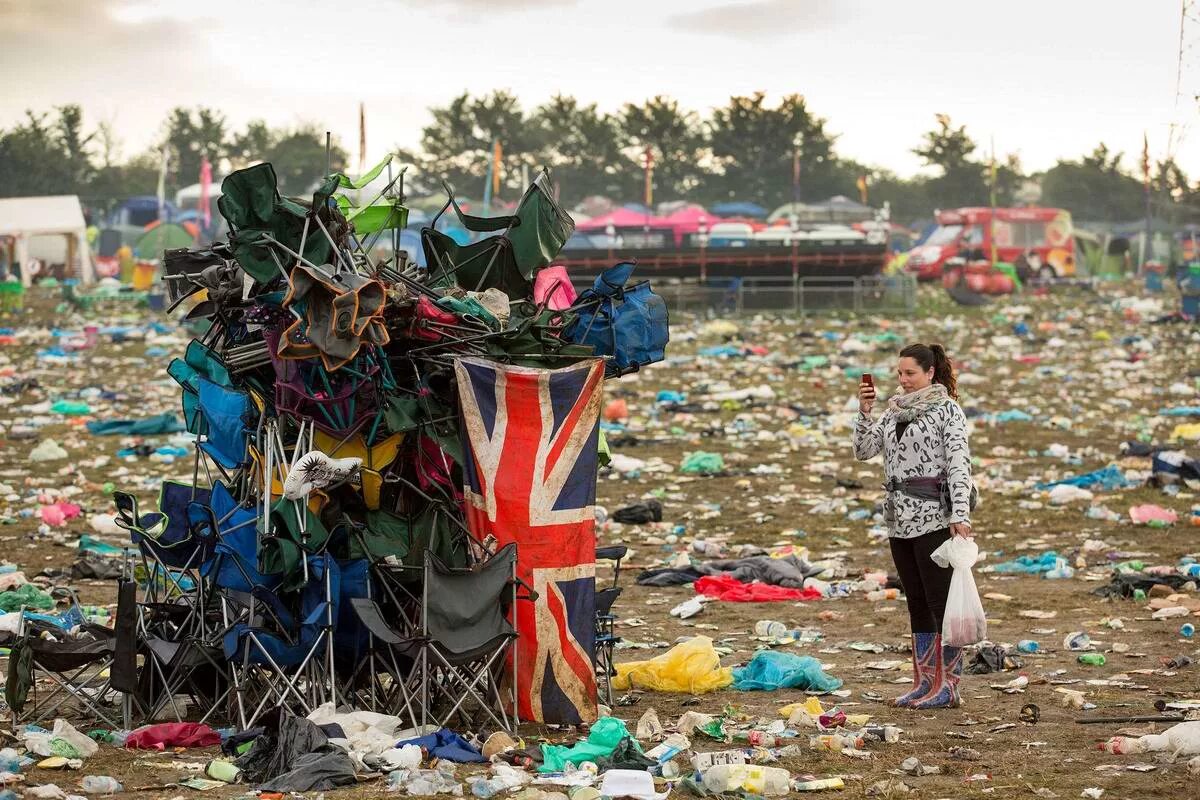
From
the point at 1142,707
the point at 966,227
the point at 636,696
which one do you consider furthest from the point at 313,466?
the point at 966,227

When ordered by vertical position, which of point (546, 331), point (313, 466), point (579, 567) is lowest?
point (579, 567)

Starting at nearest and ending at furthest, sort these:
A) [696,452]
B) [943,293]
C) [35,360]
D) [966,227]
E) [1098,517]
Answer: [1098,517]
[696,452]
[35,360]
[943,293]
[966,227]

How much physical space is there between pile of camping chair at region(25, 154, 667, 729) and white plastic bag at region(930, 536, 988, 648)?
4.36 feet

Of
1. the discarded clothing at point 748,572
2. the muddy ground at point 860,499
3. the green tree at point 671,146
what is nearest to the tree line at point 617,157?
the green tree at point 671,146

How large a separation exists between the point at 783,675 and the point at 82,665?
9.24ft

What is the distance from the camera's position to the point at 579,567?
5.84m

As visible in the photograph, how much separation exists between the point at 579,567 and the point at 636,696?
0.93 metres

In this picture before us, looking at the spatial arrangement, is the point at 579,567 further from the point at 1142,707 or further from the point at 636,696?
the point at 1142,707

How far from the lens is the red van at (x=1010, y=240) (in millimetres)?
39125

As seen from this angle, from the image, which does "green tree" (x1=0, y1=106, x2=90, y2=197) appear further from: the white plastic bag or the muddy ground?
the white plastic bag

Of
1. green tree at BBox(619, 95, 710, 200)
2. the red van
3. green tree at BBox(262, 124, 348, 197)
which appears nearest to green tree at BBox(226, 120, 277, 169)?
green tree at BBox(262, 124, 348, 197)

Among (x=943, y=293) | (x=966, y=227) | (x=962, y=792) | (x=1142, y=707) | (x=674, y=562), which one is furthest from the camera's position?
(x=966, y=227)

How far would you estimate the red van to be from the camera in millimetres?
39125

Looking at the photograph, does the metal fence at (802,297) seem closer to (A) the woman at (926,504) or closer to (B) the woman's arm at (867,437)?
(B) the woman's arm at (867,437)
